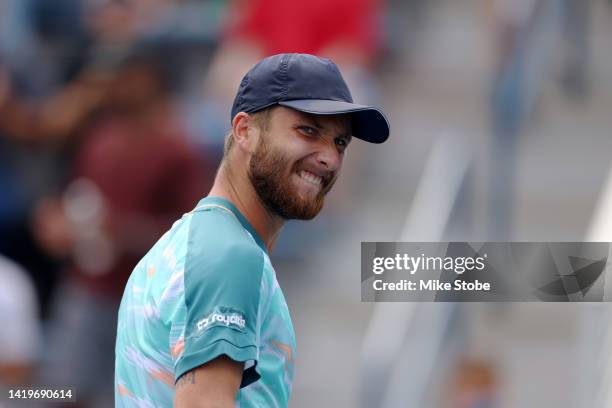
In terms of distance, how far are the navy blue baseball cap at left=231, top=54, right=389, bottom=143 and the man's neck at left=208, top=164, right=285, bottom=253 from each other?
0.16 metres

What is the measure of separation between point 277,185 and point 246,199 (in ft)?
0.27

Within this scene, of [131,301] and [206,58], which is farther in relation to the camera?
[206,58]

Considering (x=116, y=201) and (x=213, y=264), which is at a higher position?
(x=116, y=201)

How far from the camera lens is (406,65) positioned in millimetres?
7391

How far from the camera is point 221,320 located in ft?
8.08

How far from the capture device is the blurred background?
606 centimetres

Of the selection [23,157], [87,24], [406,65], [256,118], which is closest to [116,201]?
[23,157]

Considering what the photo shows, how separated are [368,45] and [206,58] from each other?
1.19 m

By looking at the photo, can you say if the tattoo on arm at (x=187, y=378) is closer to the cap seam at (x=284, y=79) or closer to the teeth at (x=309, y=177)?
the teeth at (x=309, y=177)

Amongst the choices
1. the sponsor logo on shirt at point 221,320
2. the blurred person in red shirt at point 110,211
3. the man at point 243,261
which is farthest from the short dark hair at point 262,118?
the blurred person in red shirt at point 110,211

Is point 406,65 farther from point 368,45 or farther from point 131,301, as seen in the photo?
point 131,301

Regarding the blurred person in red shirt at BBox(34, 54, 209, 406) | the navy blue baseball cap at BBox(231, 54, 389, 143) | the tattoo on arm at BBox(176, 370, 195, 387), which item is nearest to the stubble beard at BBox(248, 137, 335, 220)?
the navy blue baseball cap at BBox(231, 54, 389, 143)

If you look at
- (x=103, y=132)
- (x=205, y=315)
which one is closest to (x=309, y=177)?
(x=205, y=315)

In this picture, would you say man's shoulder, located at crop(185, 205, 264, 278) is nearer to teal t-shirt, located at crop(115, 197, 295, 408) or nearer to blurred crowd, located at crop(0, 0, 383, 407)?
teal t-shirt, located at crop(115, 197, 295, 408)
